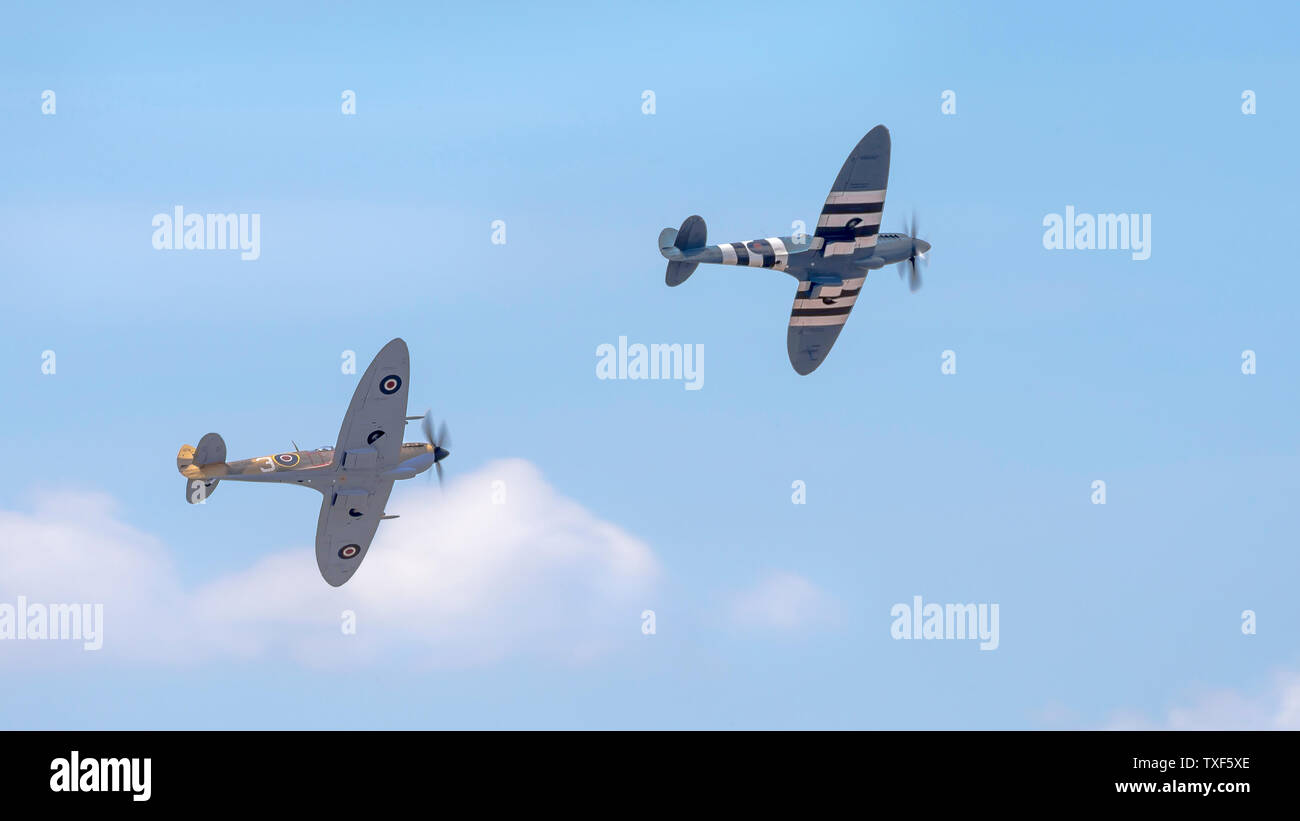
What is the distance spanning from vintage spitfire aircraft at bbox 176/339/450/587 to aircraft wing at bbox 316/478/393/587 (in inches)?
1.4

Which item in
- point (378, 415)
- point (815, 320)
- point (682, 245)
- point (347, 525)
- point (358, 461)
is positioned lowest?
point (347, 525)

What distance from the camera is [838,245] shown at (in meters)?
75.1

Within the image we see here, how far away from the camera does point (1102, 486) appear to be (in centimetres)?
7669

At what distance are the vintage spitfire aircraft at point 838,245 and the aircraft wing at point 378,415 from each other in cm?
1056

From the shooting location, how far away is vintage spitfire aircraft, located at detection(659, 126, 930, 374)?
236 feet

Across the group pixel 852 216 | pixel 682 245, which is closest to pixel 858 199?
pixel 852 216

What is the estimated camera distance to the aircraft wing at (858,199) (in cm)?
7350

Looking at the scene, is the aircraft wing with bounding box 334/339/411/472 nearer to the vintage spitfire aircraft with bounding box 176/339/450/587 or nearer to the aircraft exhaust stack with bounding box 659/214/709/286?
the vintage spitfire aircraft with bounding box 176/339/450/587

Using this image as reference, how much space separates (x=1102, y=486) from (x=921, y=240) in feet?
39.2

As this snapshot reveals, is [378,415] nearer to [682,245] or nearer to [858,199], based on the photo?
[682,245]

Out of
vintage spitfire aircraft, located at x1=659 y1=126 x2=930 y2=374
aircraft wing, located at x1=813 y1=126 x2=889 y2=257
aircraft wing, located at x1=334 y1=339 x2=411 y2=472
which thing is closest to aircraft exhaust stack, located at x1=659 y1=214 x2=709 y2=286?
vintage spitfire aircraft, located at x1=659 y1=126 x2=930 y2=374

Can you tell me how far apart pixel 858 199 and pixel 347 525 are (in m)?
22.8
